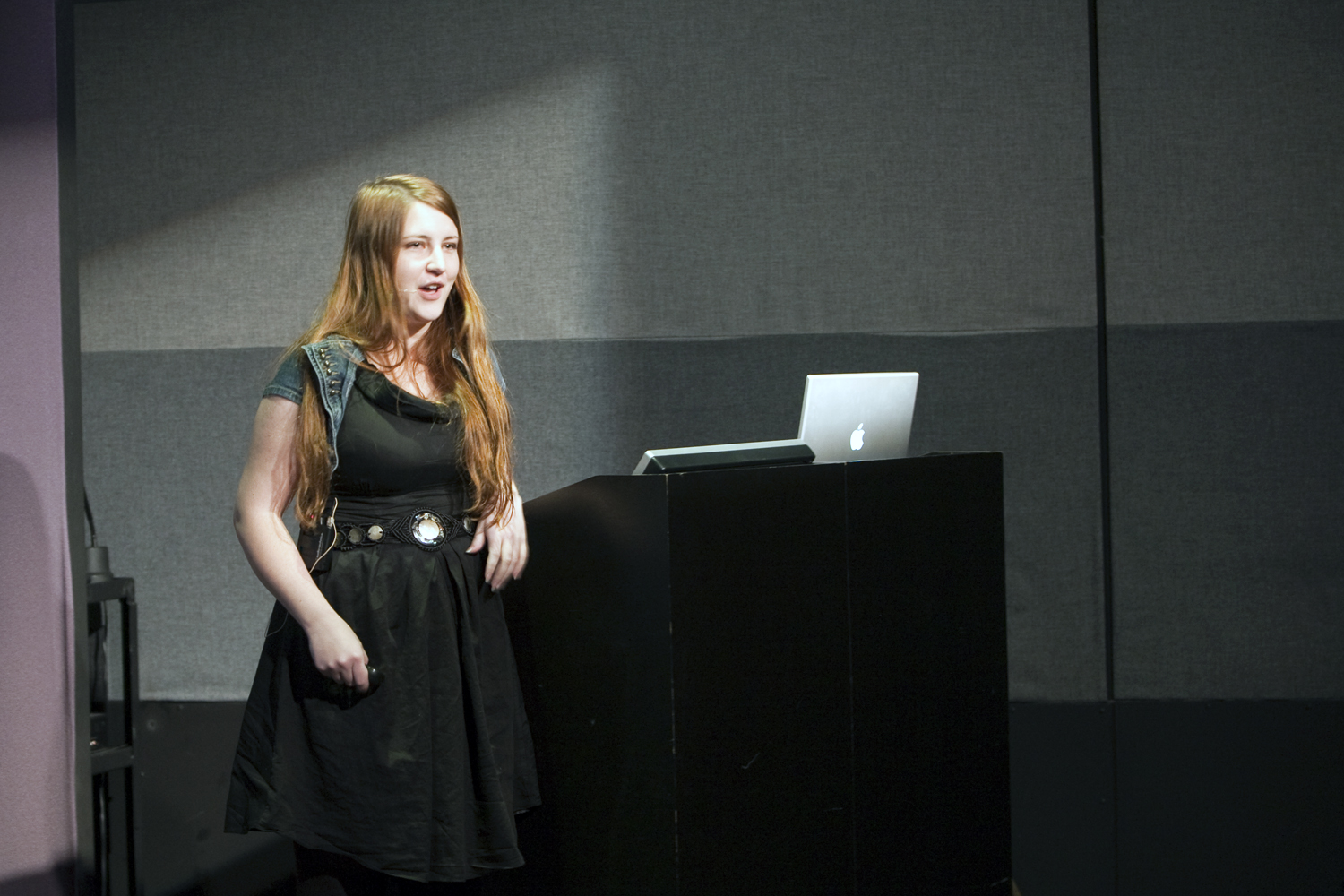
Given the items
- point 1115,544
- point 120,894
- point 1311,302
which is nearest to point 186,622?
point 120,894

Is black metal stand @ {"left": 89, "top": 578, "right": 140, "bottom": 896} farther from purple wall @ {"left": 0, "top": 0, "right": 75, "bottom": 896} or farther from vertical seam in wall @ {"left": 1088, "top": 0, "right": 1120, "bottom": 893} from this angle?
vertical seam in wall @ {"left": 1088, "top": 0, "right": 1120, "bottom": 893}

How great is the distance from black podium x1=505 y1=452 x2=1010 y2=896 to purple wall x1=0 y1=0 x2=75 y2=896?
899 mm

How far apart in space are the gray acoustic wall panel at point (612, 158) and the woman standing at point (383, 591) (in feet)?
3.69

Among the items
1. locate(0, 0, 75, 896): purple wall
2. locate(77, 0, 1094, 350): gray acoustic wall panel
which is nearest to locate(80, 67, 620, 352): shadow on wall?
locate(77, 0, 1094, 350): gray acoustic wall panel

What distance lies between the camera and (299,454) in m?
1.75

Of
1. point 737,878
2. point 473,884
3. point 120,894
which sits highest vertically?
point 737,878

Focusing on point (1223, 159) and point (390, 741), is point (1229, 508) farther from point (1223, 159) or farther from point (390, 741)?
point (390, 741)

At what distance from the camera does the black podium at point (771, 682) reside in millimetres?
1631

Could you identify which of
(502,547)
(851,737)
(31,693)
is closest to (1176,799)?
(851,737)

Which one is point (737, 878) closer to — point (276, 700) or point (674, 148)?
point (276, 700)

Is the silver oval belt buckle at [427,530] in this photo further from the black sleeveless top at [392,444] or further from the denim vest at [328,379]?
the denim vest at [328,379]

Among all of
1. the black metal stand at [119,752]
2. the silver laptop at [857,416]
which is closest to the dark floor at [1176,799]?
the black metal stand at [119,752]

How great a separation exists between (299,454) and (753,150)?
1.62 metres

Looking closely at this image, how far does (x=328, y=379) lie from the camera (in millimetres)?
1753
